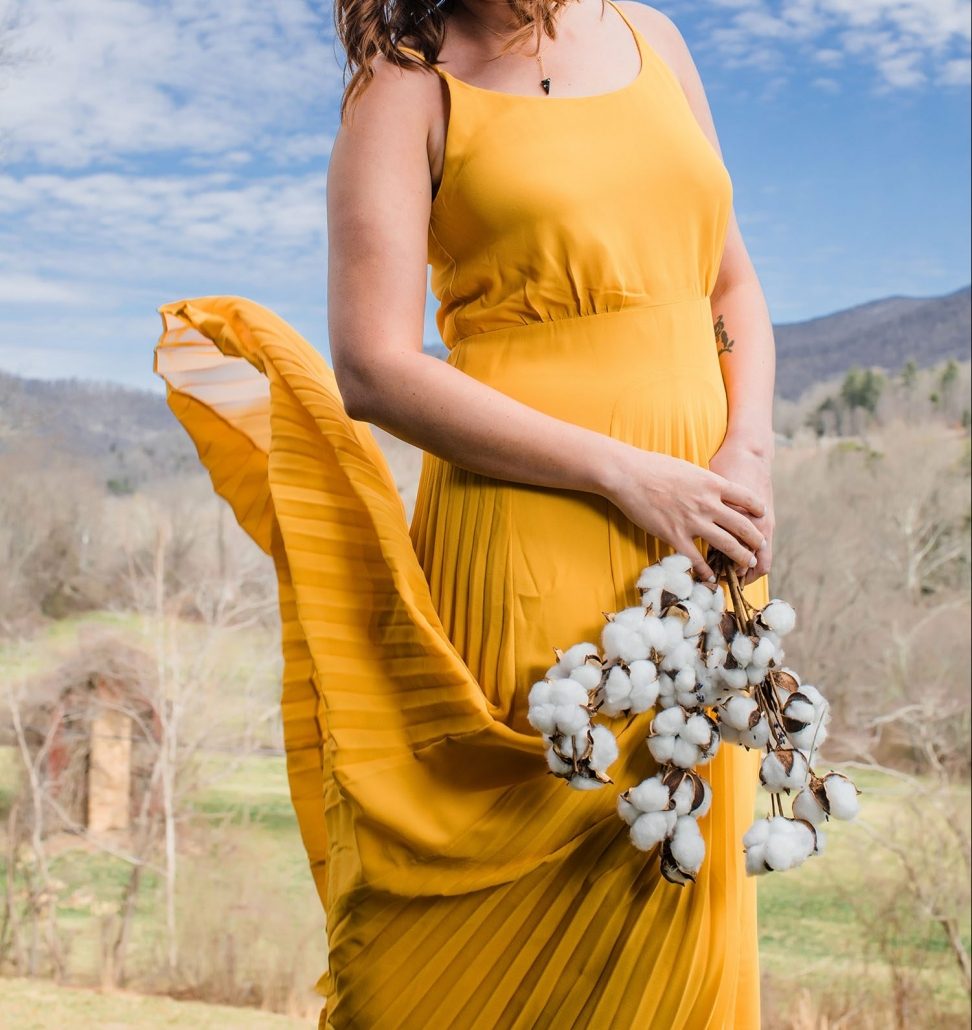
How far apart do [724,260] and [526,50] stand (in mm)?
340

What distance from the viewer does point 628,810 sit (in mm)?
1035

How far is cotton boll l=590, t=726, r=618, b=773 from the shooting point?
3.27 feet

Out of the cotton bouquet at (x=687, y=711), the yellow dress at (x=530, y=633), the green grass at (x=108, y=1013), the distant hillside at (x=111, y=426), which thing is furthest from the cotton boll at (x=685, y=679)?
the distant hillside at (x=111, y=426)

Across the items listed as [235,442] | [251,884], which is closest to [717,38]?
[251,884]

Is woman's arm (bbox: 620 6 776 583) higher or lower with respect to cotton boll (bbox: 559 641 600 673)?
higher

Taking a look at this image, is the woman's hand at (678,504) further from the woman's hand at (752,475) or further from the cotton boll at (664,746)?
the cotton boll at (664,746)

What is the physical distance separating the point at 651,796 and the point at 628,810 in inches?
1.2

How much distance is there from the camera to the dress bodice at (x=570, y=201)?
1.12 metres

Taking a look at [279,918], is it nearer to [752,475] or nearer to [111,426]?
[111,426]

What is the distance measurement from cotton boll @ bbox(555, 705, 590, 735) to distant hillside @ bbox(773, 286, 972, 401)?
43.3 feet

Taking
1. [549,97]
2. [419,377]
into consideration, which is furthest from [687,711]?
[549,97]

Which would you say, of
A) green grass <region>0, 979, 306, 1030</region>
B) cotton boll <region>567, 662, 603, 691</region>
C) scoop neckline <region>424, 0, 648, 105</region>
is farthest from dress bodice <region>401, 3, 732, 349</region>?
green grass <region>0, 979, 306, 1030</region>

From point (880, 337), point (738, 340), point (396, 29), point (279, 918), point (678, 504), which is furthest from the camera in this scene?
point (880, 337)

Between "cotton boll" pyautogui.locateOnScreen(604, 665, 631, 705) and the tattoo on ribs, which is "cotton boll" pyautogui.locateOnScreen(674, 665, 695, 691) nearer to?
"cotton boll" pyautogui.locateOnScreen(604, 665, 631, 705)
